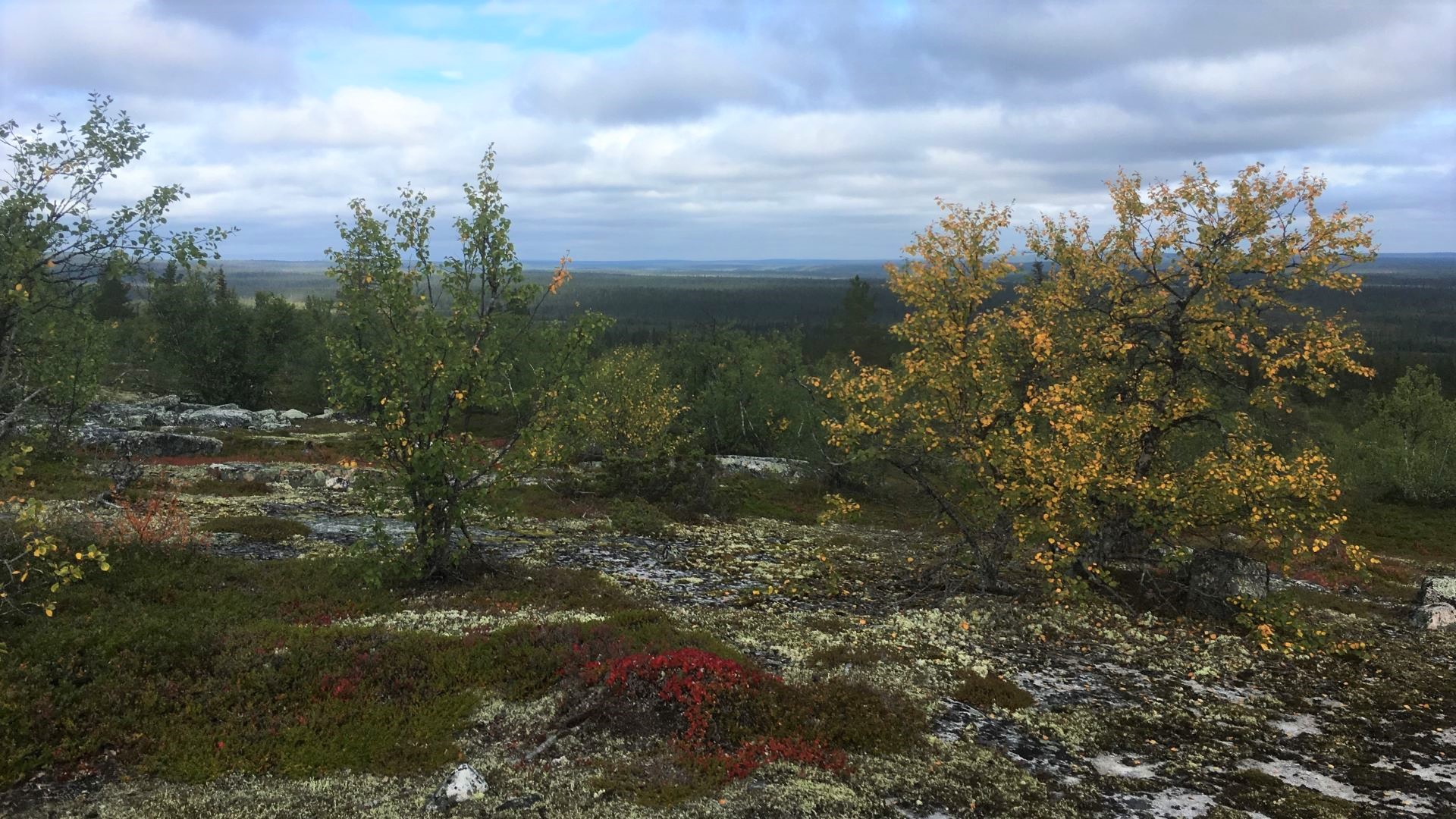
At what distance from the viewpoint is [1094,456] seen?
58.0 ft

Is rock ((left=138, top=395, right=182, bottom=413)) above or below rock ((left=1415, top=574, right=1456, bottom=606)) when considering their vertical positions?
above

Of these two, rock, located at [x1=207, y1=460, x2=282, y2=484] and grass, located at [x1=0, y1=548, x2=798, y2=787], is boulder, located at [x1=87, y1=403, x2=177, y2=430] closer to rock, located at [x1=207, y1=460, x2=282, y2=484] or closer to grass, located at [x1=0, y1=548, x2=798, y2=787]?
rock, located at [x1=207, y1=460, x2=282, y2=484]

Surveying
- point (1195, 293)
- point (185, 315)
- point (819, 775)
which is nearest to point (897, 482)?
point (1195, 293)

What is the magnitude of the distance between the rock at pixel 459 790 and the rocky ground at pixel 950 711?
0.03 m

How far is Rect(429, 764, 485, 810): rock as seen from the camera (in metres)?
9.54

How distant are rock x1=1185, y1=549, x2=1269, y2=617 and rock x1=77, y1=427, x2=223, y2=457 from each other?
51.0 meters

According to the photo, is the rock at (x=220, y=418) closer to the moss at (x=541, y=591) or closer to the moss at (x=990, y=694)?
the moss at (x=541, y=591)

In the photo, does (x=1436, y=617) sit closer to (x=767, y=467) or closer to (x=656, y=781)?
(x=656, y=781)

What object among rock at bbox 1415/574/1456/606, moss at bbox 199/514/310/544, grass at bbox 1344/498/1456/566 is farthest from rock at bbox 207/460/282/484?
grass at bbox 1344/498/1456/566

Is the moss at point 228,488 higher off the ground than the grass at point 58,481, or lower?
lower

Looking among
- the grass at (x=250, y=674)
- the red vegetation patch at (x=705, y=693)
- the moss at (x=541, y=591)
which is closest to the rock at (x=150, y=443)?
the grass at (x=250, y=674)

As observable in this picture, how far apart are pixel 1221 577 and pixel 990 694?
11.4 m

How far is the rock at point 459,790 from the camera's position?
9539 mm

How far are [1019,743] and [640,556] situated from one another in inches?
577
